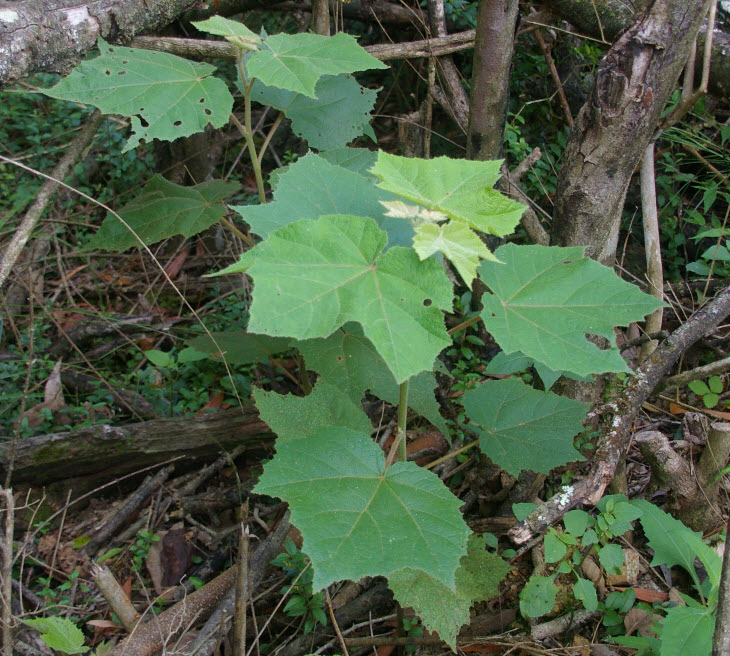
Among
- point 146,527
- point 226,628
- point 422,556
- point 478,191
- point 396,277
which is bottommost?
point 146,527

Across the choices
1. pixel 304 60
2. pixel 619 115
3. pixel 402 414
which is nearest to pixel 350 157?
pixel 304 60

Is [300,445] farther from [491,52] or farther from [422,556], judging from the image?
[491,52]

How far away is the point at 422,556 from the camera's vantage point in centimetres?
123

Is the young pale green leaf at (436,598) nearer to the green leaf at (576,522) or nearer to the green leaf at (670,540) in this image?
the green leaf at (576,522)

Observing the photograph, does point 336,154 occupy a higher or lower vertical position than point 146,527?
higher

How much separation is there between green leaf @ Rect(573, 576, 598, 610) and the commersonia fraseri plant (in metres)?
0.22

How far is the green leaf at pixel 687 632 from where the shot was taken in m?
1.42

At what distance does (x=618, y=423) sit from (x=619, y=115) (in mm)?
955

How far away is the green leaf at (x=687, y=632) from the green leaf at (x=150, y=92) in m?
1.66

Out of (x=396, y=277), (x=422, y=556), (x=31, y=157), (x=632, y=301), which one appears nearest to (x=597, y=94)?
(x=632, y=301)

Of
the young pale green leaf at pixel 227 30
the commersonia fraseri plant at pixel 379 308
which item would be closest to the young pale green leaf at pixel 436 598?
the commersonia fraseri plant at pixel 379 308

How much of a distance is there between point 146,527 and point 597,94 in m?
2.21

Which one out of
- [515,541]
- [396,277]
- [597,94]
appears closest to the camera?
[396,277]

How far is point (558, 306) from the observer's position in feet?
4.29
